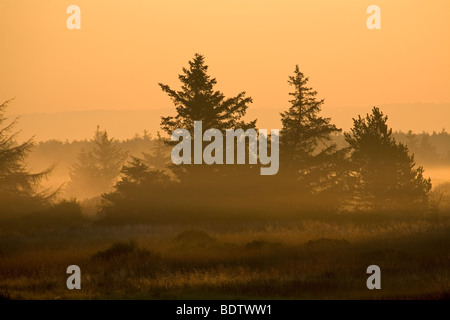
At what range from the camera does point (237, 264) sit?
723 inches

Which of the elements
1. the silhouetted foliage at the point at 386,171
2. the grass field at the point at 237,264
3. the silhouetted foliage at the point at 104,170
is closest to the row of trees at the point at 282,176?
the silhouetted foliage at the point at 386,171

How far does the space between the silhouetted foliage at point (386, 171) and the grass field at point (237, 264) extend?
7023 millimetres

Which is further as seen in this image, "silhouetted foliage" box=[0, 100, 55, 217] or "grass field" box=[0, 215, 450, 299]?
"silhouetted foliage" box=[0, 100, 55, 217]

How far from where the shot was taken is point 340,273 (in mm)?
16297

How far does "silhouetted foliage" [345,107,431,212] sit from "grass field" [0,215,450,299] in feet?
23.0

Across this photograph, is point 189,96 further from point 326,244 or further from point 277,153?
point 326,244

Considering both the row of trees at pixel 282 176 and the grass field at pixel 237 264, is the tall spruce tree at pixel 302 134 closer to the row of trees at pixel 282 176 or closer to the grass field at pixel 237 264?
the row of trees at pixel 282 176

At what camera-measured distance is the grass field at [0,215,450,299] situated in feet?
46.6

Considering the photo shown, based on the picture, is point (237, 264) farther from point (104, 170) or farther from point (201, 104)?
point (104, 170)

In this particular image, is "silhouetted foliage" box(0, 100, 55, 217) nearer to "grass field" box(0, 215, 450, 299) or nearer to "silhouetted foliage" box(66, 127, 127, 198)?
"grass field" box(0, 215, 450, 299)

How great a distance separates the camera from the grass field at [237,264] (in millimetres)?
14195

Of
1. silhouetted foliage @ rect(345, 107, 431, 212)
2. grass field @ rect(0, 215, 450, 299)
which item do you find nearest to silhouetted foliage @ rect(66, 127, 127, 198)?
silhouetted foliage @ rect(345, 107, 431, 212)
